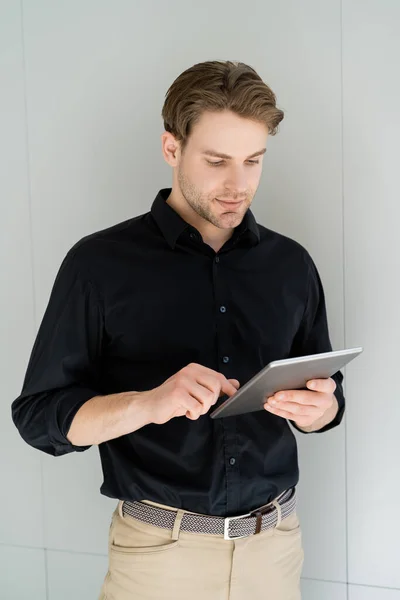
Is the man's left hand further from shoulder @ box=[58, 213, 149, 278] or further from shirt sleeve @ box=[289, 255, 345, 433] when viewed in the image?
shoulder @ box=[58, 213, 149, 278]

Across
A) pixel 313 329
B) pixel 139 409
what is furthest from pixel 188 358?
pixel 313 329

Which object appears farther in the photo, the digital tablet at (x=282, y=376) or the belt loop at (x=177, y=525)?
the belt loop at (x=177, y=525)

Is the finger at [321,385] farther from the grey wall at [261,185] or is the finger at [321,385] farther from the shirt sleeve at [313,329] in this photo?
the grey wall at [261,185]

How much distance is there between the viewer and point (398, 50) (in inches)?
81.3

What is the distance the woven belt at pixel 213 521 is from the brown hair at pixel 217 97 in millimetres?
875

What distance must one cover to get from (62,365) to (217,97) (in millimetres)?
712

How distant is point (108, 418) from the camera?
1.57 meters

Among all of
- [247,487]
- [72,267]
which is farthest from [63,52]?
[247,487]

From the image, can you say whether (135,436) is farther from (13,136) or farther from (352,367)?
(13,136)

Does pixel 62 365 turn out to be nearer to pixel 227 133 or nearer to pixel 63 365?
pixel 63 365

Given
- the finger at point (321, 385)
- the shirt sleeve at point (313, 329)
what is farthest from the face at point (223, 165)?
the finger at point (321, 385)

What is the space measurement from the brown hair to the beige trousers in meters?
0.92

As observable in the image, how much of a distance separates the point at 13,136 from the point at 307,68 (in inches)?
40.6

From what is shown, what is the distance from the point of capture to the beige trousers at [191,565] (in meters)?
1.70
